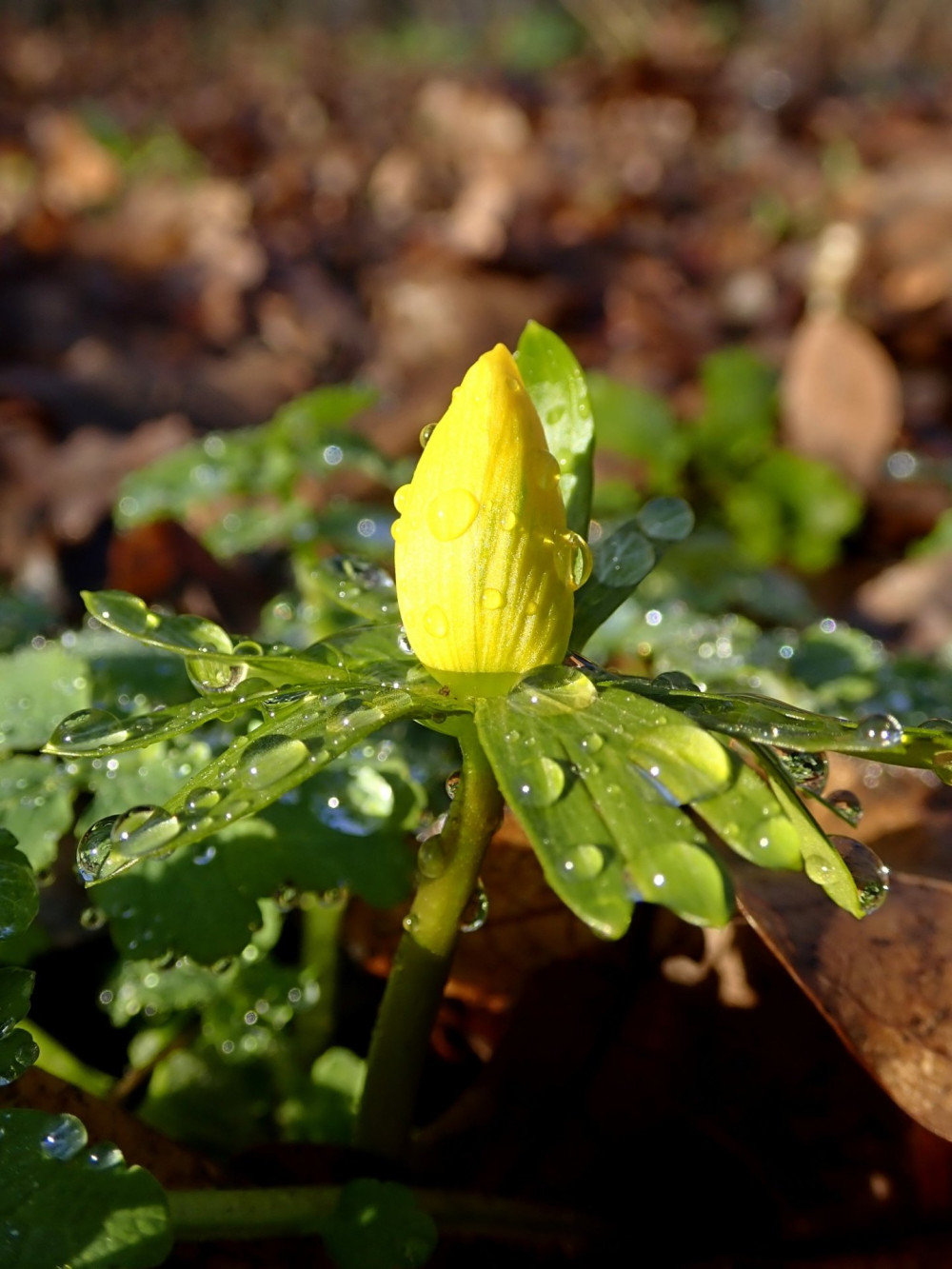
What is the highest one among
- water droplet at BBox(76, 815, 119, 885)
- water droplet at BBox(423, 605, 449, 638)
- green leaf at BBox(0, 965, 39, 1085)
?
water droplet at BBox(423, 605, 449, 638)

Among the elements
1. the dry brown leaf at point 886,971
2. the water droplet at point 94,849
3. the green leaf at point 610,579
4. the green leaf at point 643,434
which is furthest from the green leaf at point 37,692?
the green leaf at point 643,434

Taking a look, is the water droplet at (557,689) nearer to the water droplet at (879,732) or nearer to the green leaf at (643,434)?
the water droplet at (879,732)

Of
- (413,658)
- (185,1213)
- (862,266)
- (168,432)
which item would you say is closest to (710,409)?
(168,432)

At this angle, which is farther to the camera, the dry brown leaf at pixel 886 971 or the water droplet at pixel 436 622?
the dry brown leaf at pixel 886 971

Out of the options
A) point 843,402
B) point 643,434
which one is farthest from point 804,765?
point 843,402

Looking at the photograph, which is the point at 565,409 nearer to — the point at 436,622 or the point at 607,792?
the point at 436,622

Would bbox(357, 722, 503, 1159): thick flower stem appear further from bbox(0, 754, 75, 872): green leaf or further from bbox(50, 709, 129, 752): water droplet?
bbox(0, 754, 75, 872): green leaf

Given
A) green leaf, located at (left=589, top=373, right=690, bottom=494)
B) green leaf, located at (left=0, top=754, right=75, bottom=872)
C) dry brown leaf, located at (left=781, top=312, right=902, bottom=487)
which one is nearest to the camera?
green leaf, located at (left=0, top=754, right=75, bottom=872)

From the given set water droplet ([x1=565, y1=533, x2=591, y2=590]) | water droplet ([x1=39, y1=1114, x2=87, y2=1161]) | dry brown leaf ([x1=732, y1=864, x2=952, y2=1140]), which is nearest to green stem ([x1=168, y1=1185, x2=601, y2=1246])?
water droplet ([x1=39, y1=1114, x2=87, y2=1161])
